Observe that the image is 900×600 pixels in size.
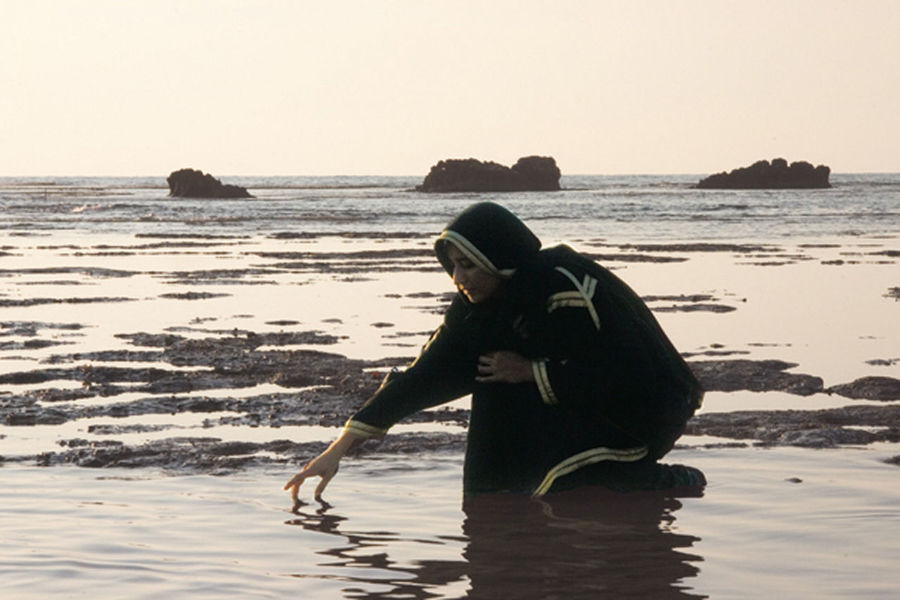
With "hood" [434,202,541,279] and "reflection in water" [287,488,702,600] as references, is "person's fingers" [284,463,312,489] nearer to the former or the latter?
"reflection in water" [287,488,702,600]

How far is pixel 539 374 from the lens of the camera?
5.83 meters

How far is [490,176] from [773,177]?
23357 mm

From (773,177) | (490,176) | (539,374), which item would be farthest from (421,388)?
(773,177)

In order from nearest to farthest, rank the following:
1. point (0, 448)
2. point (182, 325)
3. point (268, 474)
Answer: point (268, 474) → point (0, 448) → point (182, 325)

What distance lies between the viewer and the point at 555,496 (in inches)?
246

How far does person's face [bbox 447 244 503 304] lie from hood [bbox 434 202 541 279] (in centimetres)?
4

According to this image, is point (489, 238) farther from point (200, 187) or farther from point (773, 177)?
point (773, 177)

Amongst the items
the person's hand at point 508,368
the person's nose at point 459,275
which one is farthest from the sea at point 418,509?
the person's nose at point 459,275

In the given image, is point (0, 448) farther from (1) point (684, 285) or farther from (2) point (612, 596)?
(1) point (684, 285)

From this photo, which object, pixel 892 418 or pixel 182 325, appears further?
pixel 182 325

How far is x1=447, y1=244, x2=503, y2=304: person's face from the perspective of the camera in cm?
575

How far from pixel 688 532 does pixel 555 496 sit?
1.98 feet

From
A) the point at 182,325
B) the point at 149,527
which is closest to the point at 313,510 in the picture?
the point at 149,527

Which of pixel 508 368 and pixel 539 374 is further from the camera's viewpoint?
pixel 508 368
